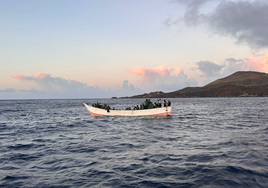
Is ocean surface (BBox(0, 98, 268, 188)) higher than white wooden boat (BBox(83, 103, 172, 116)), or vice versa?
white wooden boat (BBox(83, 103, 172, 116))

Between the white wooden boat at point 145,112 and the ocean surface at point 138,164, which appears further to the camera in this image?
the white wooden boat at point 145,112

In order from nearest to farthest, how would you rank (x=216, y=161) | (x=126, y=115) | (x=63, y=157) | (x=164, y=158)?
(x=216, y=161) < (x=164, y=158) < (x=63, y=157) < (x=126, y=115)

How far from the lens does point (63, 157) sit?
41.7 ft

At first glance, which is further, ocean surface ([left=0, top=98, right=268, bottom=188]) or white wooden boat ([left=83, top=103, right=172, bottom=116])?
white wooden boat ([left=83, top=103, right=172, bottom=116])

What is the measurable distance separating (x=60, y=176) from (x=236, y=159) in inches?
388

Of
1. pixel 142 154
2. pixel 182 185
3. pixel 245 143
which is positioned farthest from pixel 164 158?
pixel 245 143

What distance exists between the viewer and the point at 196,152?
42.5 ft

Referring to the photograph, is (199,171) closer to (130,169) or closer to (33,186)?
(130,169)

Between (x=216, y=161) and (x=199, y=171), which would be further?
(x=216, y=161)

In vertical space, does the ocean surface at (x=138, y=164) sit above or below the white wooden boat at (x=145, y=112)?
below

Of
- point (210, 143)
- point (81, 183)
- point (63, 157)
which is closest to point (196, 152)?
point (210, 143)

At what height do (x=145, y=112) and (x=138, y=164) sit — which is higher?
(x=145, y=112)

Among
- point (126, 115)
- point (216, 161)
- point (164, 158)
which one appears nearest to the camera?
point (216, 161)

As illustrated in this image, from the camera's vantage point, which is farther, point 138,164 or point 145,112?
point 145,112
